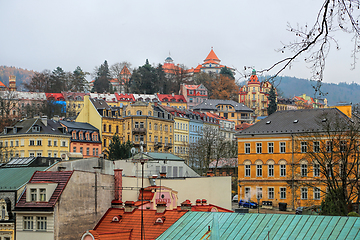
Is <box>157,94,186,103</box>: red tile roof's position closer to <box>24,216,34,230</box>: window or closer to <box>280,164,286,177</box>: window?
<box>280,164,286,177</box>: window

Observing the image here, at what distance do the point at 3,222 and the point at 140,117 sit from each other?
64.7m

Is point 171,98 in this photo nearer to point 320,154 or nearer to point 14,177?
point 320,154

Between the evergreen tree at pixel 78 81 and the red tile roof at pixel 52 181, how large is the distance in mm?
130680

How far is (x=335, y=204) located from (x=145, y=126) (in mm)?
58736

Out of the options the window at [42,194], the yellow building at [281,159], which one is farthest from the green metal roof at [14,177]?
the yellow building at [281,159]

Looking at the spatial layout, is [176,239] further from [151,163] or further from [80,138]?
[80,138]

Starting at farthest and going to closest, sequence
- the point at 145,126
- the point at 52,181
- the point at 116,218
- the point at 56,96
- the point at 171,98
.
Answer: the point at 171,98 → the point at 56,96 → the point at 145,126 → the point at 116,218 → the point at 52,181

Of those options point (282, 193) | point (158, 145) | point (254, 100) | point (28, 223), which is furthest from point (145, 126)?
point (254, 100)

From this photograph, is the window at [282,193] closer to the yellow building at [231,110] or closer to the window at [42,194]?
the window at [42,194]

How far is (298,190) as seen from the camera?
58.5 metres

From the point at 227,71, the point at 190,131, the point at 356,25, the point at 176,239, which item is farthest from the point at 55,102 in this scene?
the point at 356,25

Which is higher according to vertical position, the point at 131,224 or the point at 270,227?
the point at 270,227

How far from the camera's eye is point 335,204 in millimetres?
39062

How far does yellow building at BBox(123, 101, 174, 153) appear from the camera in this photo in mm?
94438
